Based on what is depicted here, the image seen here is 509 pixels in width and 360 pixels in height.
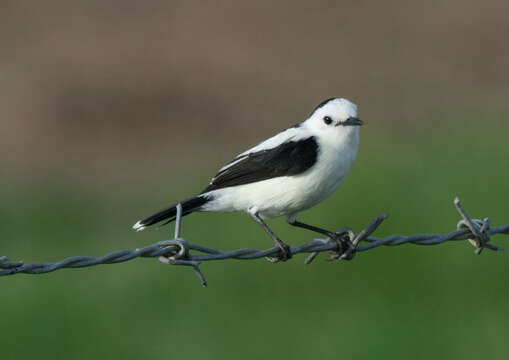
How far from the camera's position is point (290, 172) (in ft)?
18.3

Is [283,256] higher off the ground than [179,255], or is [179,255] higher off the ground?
[179,255]

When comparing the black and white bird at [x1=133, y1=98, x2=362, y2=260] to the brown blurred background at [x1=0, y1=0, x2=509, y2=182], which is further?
the brown blurred background at [x1=0, y1=0, x2=509, y2=182]

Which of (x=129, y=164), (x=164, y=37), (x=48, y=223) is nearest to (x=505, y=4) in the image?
(x=164, y=37)

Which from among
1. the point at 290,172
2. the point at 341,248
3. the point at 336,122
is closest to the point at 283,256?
the point at 341,248

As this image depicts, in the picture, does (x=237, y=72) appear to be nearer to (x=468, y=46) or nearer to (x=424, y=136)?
(x=468, y=46)

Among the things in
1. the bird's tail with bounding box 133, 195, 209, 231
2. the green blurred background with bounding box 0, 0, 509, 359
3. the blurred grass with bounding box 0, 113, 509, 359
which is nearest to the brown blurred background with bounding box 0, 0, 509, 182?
the green blurred background with bounding box 0, 0, 509, 359

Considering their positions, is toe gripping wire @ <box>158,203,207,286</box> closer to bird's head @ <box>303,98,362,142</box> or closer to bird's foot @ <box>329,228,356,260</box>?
bird's foot @ <box>329,228,356,260</box>

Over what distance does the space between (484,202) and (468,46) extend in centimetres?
978

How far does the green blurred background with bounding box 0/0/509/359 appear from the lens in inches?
321

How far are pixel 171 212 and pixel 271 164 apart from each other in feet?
2.35

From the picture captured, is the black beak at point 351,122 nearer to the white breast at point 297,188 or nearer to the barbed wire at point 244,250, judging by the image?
the white breast at point 297,188

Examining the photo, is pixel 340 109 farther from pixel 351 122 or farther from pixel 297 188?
pixel 297 188

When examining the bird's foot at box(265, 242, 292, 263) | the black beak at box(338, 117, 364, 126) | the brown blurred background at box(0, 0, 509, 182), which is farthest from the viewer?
the brown blurred background at box(0, 0, 509, 182)

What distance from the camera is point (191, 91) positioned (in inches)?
708
